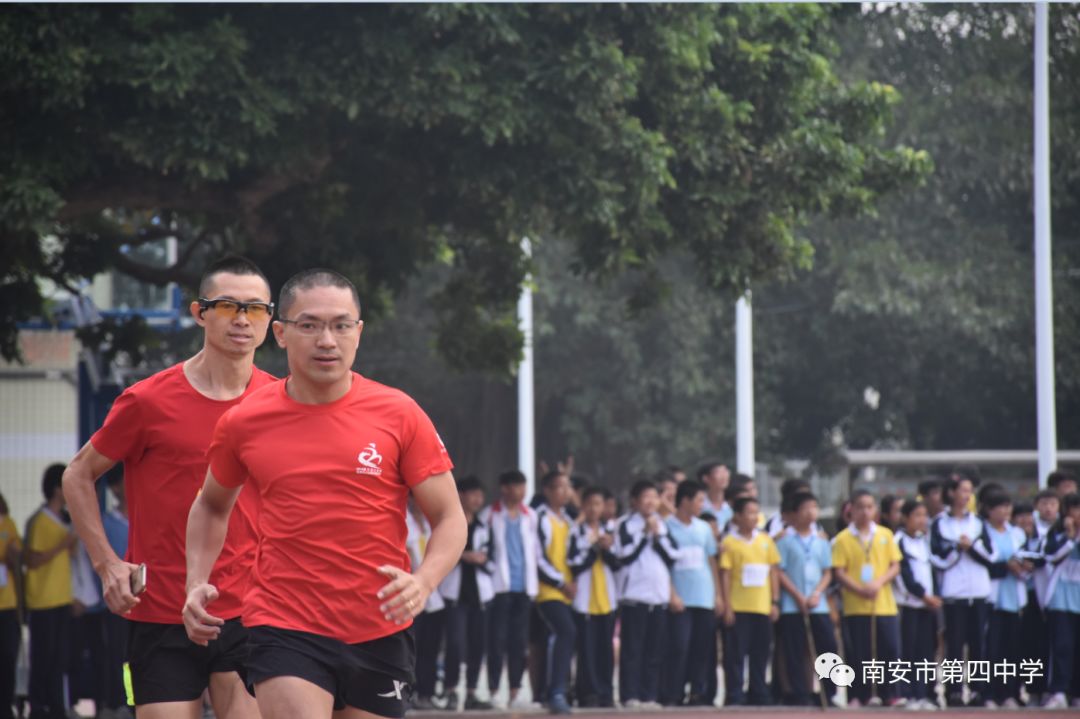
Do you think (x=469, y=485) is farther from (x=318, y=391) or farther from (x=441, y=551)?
(x=441, y=551)

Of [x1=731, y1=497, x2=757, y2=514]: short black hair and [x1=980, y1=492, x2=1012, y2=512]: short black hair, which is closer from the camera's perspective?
[x1=731, y1=497, x2=757, y2=514]: short black hair

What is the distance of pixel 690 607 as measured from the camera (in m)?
14.9

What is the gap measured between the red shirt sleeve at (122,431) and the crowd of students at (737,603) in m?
7.98

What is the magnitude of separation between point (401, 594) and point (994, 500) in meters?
11.2

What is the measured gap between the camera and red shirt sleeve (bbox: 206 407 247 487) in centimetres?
570

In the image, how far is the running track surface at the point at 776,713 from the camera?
14.0m

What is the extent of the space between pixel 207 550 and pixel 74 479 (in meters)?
0.97

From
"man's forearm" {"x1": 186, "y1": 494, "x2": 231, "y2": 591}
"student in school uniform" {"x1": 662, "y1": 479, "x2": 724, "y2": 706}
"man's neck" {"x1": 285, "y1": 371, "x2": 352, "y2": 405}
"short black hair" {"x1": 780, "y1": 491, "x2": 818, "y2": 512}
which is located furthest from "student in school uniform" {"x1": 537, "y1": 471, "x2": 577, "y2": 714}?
"man's neck" {"x1": 285, "y1": 371, "x2": 352, "y2": 405}

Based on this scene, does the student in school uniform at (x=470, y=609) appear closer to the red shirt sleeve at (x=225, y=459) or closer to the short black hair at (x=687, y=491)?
the short black hair at (x=687, y=491)

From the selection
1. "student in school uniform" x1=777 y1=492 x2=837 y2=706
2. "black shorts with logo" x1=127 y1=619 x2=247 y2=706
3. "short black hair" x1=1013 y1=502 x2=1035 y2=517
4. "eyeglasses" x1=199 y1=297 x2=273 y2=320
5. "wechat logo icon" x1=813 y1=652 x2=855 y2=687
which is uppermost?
"eyeglasses" x1=199 y1=297 x2=273 y2=320

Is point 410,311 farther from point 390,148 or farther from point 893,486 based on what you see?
point 390,148

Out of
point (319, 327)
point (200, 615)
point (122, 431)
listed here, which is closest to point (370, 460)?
point (319, 327)

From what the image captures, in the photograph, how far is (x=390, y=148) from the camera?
43.7 ft

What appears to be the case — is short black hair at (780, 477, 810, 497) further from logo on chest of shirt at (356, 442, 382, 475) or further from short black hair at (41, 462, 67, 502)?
logo on chest of shirt at (356, 442, 382, 475)
